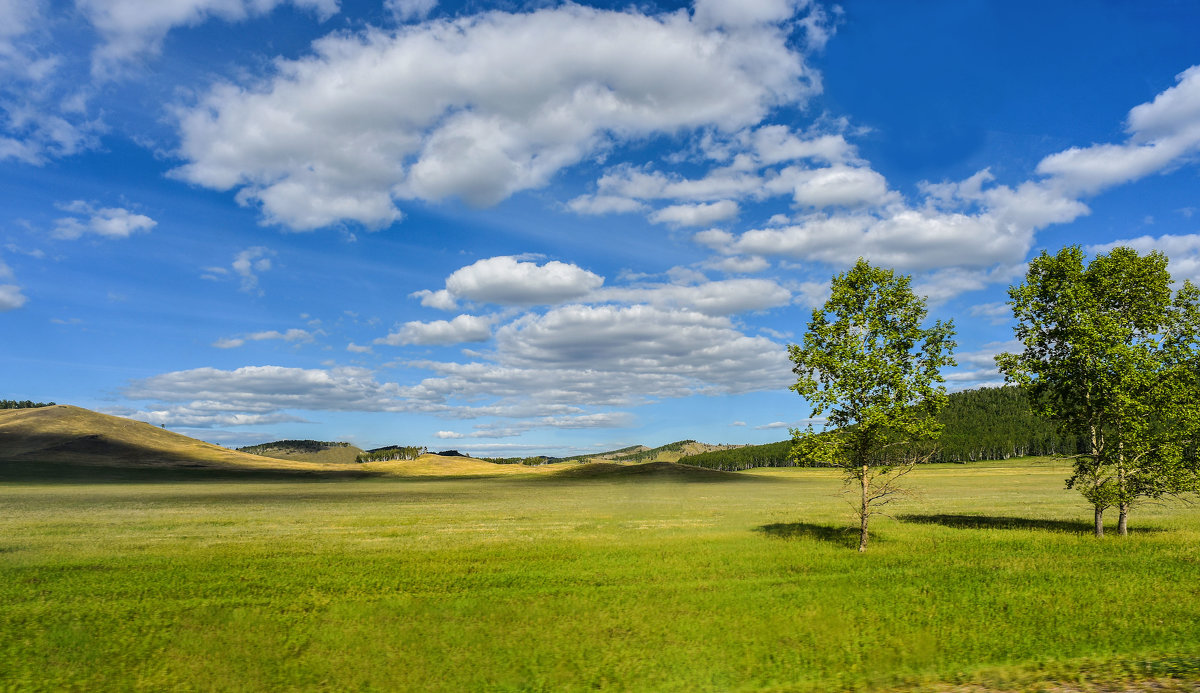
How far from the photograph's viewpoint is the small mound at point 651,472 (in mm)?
129250

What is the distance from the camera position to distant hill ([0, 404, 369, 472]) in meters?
148

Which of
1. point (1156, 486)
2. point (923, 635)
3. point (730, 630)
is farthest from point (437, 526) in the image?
point (1156, 486)

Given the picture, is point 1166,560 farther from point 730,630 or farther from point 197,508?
point 197,508

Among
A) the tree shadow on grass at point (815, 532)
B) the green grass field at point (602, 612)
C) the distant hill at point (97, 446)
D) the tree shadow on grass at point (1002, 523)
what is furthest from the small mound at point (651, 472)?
the green grass field at point (602, 612)

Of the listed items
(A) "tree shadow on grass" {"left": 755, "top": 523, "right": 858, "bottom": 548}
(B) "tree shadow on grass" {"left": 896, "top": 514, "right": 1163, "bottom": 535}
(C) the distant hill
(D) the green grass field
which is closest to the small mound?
(C) the distant hill

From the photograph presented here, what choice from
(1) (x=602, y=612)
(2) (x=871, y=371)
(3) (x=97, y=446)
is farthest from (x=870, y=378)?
(3) (x=97, y=446)

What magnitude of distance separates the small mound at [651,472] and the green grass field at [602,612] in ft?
321

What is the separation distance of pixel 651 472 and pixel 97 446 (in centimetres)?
14115

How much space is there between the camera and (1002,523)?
38.0 metres

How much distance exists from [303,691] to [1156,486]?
36.8m

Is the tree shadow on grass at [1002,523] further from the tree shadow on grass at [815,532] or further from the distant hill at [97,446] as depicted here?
the distant hill at [97,446]

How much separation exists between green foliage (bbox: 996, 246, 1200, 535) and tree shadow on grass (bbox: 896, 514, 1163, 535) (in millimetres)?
3228

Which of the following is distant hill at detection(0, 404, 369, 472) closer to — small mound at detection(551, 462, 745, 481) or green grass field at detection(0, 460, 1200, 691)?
small mound at detection(551, 462, 745, 481)

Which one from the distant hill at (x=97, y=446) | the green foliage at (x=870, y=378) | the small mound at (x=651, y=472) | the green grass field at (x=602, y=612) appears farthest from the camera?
the distant hill at (x=97, y=446)
